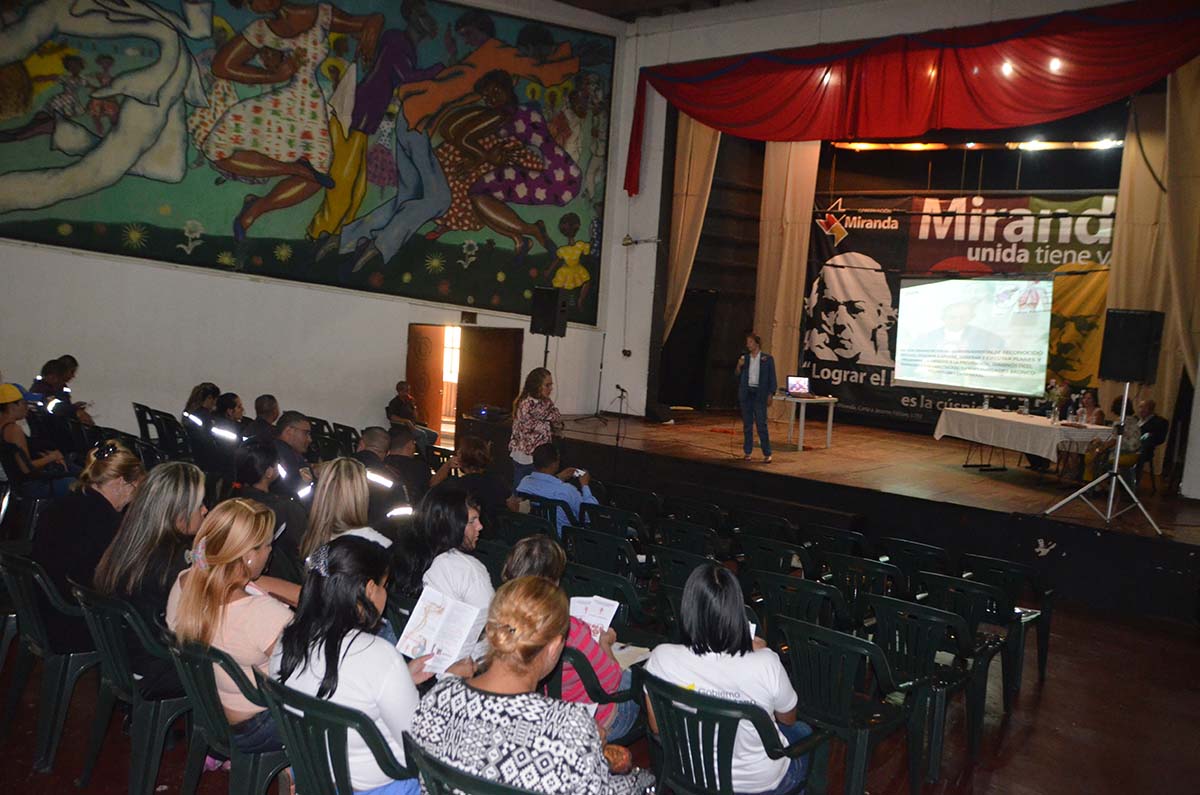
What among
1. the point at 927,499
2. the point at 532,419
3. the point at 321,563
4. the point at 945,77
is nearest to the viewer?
the point at 321,563

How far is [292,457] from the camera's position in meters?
6.10

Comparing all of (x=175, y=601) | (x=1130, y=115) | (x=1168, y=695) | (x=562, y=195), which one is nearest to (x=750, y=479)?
(x=1168, y=695)

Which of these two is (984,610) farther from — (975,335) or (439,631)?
(975,335)

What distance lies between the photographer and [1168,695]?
576cm

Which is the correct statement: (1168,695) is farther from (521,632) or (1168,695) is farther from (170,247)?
(170,247)

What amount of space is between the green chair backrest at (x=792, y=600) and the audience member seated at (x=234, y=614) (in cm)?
230

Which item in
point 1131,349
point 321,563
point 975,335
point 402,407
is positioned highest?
point 975,335

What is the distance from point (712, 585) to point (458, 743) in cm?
105

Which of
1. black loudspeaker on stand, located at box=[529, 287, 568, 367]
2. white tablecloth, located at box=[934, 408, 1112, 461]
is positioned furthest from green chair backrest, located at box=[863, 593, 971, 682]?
black loudspeaker on stand, located at box=[529, 287, 568, 367]

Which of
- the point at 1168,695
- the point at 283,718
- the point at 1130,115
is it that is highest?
the point at 1130,115

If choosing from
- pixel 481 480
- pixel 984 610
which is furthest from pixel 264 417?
pixel 984 610

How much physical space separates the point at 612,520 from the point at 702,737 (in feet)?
10.1

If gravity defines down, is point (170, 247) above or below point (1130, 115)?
below

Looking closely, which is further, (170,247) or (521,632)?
(170,247)
